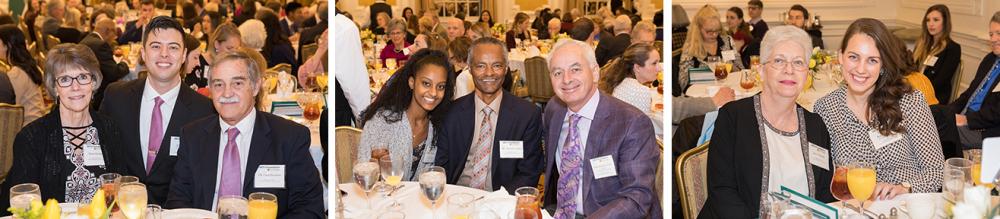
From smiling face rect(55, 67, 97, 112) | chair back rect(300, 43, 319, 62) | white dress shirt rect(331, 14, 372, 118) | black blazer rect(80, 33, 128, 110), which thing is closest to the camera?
smiling face rect(55, 67, 97, 112)

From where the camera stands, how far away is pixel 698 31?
6.81 metres

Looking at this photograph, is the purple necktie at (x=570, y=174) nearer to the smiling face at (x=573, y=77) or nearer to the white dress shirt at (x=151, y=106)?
the smiling face at (x=573, y=77)

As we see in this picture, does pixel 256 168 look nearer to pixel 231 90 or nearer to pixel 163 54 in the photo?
pixel 231 90

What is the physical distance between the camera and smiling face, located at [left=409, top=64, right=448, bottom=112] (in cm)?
401

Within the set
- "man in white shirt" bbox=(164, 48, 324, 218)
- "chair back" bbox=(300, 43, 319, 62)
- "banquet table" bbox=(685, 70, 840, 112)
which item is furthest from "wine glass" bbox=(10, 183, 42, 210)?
"chair back" bbox=(300, 43, 319, 62)

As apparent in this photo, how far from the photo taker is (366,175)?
3008mm

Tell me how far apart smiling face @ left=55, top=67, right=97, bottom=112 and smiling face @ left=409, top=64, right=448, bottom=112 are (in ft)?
4.00

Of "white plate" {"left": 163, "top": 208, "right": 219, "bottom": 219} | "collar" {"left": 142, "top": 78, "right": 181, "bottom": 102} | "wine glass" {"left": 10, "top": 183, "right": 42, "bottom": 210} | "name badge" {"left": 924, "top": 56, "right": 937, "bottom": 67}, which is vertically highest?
"name badge" {"left": 924, "top": 56, "right": 937, "bottom": 67}

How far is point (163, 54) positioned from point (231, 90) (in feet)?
2.04

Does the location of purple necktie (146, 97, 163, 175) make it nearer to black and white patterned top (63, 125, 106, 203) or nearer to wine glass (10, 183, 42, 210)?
black and white patterned top (63, 125, 106, 203)

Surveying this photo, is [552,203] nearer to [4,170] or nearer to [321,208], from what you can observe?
[321,208]

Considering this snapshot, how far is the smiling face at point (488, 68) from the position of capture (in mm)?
4156

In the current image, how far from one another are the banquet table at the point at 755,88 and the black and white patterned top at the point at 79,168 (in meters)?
3.25

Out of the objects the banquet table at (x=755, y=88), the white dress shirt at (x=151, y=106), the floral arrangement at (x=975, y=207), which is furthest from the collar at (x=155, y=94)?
the banquet table at (x=755, y=88)
